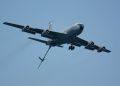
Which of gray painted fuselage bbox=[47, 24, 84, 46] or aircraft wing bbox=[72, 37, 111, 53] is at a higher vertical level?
gray painted fuselage bbox=[47, 24, 84, 46]

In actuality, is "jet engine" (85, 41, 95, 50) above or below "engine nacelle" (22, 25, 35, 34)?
below

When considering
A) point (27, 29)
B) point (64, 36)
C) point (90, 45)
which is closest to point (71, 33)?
point (64, 36)

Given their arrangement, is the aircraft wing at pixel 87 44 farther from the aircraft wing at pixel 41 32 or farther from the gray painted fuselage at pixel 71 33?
the aircraft wing at pixel 41 32

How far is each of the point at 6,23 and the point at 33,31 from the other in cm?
850

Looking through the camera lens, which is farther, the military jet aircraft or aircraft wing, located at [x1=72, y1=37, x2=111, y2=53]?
aircraft wing, located at [x1=72, y1=37, x2=111, y2=53]

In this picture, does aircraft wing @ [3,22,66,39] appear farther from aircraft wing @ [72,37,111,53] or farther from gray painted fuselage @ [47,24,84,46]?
aircraft wing @ [72,37,111,53]

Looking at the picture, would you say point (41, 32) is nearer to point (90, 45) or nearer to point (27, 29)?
point (27, 29)

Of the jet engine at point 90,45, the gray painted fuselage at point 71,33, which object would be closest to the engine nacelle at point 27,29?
the gray painted fuselage at point 71,33

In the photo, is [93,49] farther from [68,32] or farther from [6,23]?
[6,23]

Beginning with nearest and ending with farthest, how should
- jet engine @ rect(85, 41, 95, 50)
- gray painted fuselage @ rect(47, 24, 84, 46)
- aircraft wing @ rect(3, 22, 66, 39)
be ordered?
aircraft wing @ rect(3, 22, 66, 39)
gray painted fuselage @ rect(47, 24, 84, 46)
jet engine @ rect(85, 41, 95, 50)

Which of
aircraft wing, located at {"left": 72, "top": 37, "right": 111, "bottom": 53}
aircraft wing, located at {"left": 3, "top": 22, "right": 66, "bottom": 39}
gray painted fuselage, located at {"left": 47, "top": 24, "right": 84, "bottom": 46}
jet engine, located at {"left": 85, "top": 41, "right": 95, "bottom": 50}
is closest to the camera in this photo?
aircraft wing, located at {"left": 3, "top": 22, "right": 66, "bottom": 39}

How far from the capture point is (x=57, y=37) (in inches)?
5541

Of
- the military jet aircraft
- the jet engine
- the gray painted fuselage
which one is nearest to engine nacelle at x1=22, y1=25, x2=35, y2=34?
the military jet aircraft

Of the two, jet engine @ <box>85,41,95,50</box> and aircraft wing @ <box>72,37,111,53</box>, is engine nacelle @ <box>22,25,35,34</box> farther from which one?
jet engine @ <box>85,41,95,50</box>
